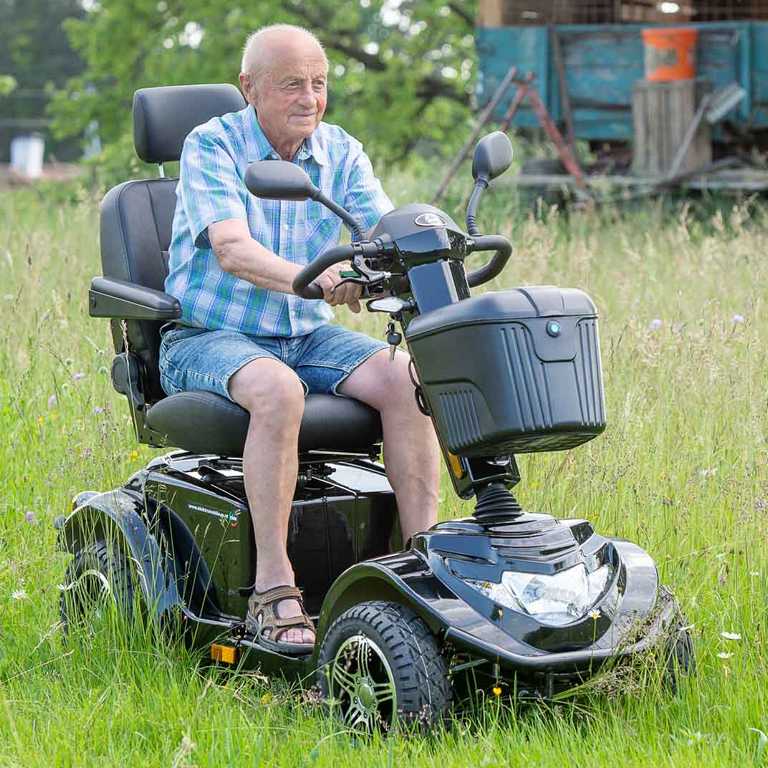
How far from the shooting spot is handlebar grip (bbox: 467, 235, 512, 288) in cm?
292

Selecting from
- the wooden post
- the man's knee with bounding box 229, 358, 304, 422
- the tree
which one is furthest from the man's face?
the tree

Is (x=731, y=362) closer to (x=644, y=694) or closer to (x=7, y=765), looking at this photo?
(x=644, y=694)

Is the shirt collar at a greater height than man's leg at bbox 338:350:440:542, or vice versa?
the shirt collar

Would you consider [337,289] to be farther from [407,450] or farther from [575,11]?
[575,11]

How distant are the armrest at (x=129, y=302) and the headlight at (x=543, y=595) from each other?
111cm

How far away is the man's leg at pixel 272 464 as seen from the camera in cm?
309

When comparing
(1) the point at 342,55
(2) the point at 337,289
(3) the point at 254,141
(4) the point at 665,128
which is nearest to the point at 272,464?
(2) the point at 337,289

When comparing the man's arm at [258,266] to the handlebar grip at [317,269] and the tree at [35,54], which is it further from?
the tree at [35,54]

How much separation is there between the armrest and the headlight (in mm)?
1113

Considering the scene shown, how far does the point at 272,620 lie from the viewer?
3104 millimetres

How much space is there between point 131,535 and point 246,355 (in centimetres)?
55

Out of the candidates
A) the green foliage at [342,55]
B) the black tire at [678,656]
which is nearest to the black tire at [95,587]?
the black tire at [678,656]

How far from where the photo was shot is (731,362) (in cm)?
418

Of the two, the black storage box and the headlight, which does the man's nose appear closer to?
the black storage box
